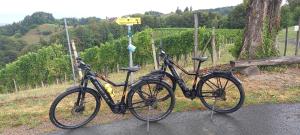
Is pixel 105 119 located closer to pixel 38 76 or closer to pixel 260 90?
pixel 260 90

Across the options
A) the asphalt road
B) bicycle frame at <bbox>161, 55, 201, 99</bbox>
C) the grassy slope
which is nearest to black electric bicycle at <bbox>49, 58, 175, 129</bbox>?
the asphalt road

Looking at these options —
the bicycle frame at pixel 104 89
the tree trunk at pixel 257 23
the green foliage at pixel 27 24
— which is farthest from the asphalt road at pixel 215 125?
the green foliage at pixel 27 24

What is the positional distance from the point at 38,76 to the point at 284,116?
121ft

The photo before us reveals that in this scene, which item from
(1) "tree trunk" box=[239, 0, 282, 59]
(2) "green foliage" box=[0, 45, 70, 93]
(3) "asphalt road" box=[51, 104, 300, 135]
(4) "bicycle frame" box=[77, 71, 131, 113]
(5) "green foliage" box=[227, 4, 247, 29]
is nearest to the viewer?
(3) "asphalt road" box=[51, 104, 300, 135]

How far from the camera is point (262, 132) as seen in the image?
15.2 feet

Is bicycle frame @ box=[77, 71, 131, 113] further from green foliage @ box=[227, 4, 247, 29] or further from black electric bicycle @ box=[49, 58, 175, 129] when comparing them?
green foliage @ box=[227, 4, 247, 29]

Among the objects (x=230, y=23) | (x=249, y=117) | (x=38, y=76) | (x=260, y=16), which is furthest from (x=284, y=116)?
(x=230, y=23)

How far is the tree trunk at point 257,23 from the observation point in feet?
27.8

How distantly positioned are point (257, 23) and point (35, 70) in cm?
3422

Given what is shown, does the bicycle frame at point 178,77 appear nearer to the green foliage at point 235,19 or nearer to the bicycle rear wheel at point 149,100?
the bicycle rear wheel at point 149,100

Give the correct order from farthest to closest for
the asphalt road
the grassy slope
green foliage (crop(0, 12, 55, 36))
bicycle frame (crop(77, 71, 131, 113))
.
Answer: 1. green foliage (crop(0, 12, 55, 36))
2. the grassy slope
3. bicycle frame (crop(77, 71, 131, 113))
4. the asphalt road

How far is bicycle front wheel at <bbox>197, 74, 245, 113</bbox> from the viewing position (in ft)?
17.7

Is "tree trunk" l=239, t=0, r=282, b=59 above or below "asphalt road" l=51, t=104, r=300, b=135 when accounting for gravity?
above

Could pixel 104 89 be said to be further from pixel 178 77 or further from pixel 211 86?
pixel 211 86
